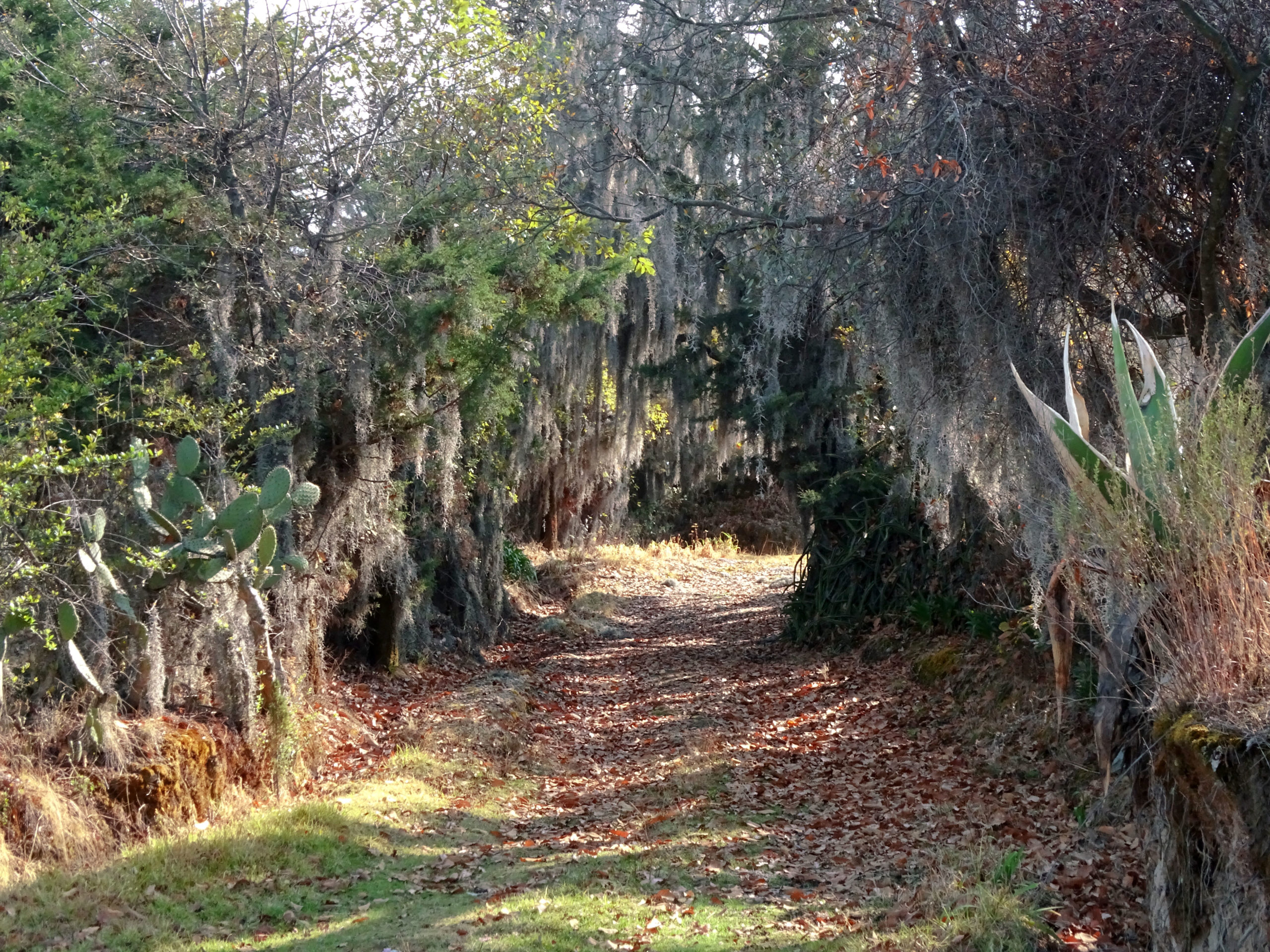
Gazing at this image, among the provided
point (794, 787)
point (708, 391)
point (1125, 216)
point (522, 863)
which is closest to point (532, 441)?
point (708, 391)

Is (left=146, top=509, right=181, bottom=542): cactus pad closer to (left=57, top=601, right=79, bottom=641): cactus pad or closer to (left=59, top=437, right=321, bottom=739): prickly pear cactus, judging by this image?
(left=59, top=437, right=321, bottom=739): prickly pear cactus

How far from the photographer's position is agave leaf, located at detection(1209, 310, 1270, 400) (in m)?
4.41

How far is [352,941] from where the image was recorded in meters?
5.29

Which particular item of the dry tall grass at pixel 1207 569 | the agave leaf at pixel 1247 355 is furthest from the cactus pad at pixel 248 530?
the agave leaf at pixel 1247 355

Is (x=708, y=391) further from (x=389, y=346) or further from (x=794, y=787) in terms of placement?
(x=794, y=787)

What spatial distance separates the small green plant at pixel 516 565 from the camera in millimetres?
17375

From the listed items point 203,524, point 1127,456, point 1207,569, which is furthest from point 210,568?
point 1207,569

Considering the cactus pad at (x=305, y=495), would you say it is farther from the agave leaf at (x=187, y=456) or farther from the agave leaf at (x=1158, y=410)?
the agave leaf at (x=1158, y=410)

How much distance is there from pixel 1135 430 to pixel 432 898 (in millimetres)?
4518

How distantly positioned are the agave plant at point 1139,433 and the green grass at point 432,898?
1.97m

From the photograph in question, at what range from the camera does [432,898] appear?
6.09 metres

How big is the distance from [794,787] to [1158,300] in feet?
14.5

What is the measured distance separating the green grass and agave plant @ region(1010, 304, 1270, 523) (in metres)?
1.97

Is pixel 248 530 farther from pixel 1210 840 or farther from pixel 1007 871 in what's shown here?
pixel 1210 840
